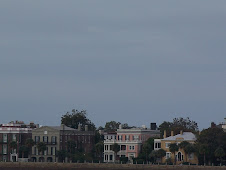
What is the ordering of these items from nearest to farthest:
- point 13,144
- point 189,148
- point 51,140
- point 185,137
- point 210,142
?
point 210,142 → point 189,148 → point 185,137 → point 13,144 → point 51,140

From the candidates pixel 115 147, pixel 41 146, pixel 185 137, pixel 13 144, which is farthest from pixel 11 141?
pixel 185 137

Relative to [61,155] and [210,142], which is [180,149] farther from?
[61,155]

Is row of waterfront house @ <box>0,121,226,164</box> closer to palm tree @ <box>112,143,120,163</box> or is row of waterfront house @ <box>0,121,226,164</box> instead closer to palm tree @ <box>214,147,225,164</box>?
palm tree @ <box>112,143,120,163</box>

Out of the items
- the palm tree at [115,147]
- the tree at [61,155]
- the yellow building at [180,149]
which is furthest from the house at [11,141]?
the yellow building at [180,149]

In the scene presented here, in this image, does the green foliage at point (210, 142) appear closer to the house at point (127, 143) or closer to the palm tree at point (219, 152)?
the palm tree at point (219, 152)

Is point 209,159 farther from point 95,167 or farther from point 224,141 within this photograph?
point 95,167

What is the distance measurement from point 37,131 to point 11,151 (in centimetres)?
623

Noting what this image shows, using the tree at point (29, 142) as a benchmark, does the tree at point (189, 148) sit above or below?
below

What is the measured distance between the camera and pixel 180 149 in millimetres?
145375

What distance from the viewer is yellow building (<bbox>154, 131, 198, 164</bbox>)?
14412 cm

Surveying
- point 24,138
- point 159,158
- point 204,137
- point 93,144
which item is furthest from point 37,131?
point 204,137

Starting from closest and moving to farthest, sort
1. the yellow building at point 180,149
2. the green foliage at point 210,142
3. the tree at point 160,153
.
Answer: the green foliage at point 210,142 < the yellow building at point 180,149 < the tree at point 160,153

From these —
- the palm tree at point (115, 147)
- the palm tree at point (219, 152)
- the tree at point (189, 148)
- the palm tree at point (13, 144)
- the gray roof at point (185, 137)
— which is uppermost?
the gray roof at point (185, 137)

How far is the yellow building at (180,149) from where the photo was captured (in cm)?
14412
